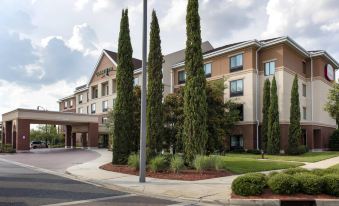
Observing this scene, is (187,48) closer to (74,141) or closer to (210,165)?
(210,165)

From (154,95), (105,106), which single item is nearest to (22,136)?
(105,106)

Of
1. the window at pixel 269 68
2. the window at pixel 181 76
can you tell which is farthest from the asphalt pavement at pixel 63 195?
the window at pixel 181 76

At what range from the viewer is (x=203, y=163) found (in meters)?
16.3

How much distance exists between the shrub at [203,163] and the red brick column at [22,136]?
111 feet

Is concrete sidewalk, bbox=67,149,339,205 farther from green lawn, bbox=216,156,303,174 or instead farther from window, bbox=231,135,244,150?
window, bbox=231,135,244,150

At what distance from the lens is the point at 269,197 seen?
10.6 metres

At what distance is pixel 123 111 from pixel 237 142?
22565 millimetres

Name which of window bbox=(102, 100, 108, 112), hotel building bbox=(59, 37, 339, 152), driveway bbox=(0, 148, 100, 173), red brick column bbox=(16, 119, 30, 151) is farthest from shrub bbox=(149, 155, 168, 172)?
window bbox=(102, 100, 108, 112)

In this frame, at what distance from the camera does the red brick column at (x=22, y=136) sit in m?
44.6

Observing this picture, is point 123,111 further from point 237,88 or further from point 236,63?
point 236,63

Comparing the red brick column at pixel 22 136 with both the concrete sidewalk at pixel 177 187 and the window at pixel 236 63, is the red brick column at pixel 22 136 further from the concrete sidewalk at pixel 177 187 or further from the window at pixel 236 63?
the concrete sidewalk at pixel 177 187

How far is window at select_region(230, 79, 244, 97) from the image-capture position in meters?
39.9

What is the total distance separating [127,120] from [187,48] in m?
5.48

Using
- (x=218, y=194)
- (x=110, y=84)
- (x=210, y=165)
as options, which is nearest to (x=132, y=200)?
(x=218, y=194)
